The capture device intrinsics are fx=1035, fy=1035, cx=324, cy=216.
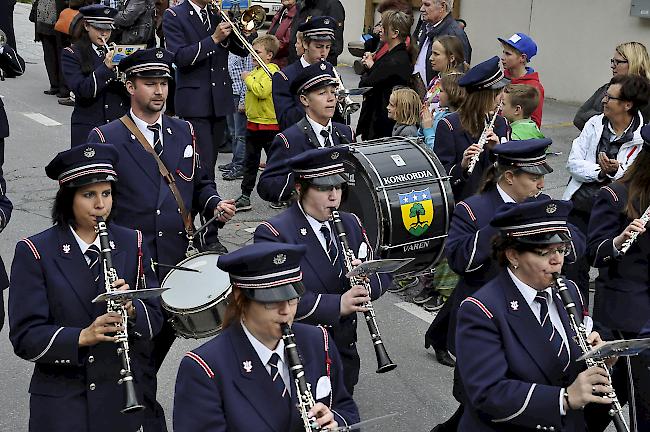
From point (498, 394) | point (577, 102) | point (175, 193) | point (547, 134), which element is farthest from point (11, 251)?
point (577, 102)

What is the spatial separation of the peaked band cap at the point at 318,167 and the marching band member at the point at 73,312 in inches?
38.2

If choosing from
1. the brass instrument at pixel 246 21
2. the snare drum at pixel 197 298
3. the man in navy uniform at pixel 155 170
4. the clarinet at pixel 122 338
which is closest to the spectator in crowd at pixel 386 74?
the brass instrument at pixel 246 21

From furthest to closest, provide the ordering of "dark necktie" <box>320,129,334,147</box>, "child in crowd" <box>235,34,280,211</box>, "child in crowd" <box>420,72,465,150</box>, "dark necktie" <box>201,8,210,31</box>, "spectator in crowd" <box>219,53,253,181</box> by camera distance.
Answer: "spectator in crowd" <box>219,53,253,181</box> < "child in crowd" <box>235,34,280,211</box> < "dark necktie" <box>201,8,210,31</box> < "child in crowd" <box>420,72,465,150</box> < "dark necktie" <box>320,129,334,147</box>

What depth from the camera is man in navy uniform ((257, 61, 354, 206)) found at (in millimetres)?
6957

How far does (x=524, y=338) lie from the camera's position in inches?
170

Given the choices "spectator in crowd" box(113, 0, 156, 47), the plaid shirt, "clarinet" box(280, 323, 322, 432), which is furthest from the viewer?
"spectator in crowd" box(113, 0, 156, 47)

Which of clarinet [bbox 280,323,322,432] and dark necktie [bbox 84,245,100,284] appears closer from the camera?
clarinet [bbox 280,323,322,432]

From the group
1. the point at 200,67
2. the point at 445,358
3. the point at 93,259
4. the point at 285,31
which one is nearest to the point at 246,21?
the point at 200,67

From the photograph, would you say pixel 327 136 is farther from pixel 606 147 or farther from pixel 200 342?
pixel 606 147


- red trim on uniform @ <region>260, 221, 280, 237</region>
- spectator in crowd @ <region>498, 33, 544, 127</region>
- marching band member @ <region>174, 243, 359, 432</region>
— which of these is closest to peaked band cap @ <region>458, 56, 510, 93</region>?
spectator in crowd @ <region>498, 33, 544, 127</region>

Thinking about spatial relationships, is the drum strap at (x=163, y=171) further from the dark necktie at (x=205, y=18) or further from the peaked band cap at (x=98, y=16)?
the dark necktie at (x=205, y=18)

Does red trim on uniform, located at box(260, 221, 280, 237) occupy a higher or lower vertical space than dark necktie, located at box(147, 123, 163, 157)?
lower

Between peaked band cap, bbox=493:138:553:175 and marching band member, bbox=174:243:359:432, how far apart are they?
225 centimetres

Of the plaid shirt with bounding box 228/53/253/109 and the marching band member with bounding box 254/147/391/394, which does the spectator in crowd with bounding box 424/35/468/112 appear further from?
the marching band member with bounding box 254/147/391/394
